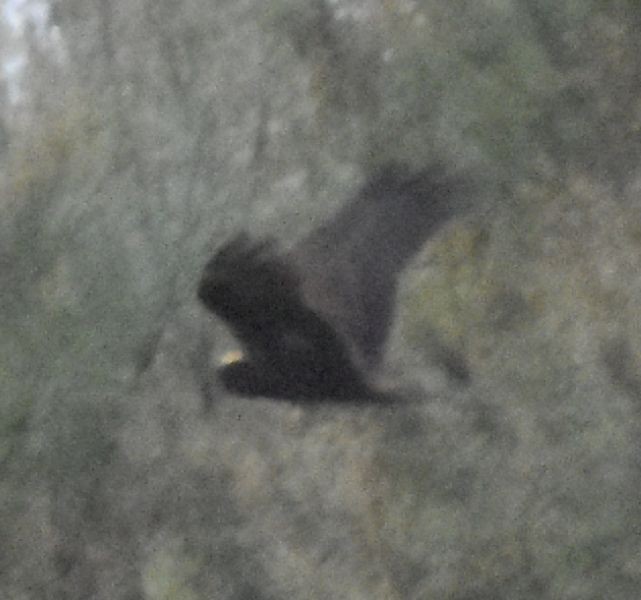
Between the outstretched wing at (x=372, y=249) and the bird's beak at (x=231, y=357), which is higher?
the outstretched wing at (x=372, y=249)

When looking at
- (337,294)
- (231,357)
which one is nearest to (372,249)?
(337,294)

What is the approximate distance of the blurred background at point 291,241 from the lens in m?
0.89

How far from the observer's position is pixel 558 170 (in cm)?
90

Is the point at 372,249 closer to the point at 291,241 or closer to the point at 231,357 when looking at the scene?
the point at 291,241

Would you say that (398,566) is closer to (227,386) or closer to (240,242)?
(227,386)

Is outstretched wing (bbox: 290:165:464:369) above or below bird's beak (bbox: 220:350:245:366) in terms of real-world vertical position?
above

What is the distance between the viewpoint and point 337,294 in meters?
0.94

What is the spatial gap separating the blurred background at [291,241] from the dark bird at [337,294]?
2 centimetres

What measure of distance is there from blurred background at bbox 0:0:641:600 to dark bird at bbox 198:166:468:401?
2cm

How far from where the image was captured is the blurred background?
2.91 ft

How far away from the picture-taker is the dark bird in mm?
930

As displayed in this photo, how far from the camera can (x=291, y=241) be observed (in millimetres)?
960

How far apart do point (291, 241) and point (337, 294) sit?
0.08 metres

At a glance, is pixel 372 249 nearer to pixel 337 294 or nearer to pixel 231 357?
pixel 337 294
